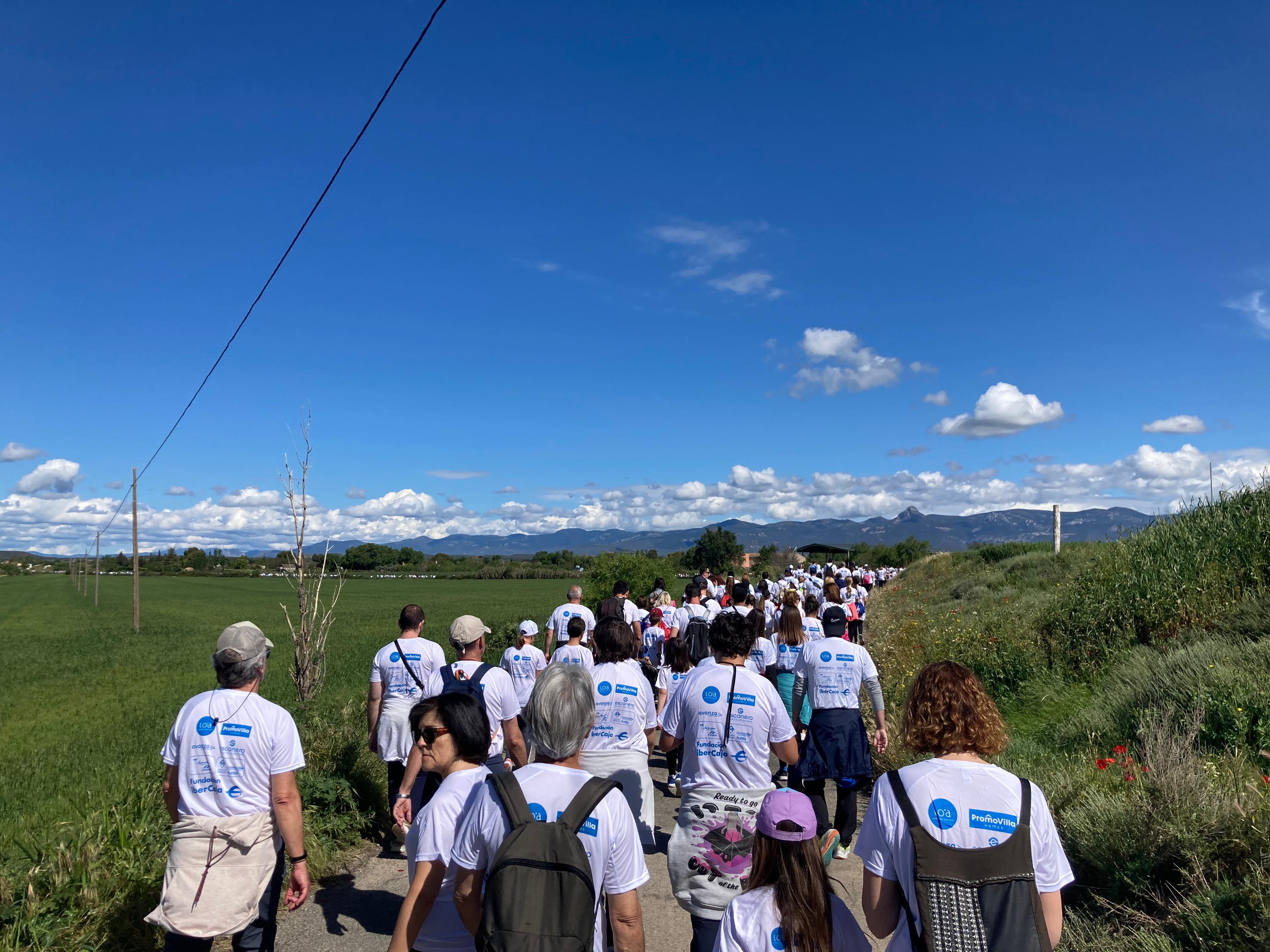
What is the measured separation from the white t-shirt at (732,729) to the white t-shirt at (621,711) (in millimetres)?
585

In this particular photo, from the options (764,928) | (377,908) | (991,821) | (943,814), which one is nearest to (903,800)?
(943,814)

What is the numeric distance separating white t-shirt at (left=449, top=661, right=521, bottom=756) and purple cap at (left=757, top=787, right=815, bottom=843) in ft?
10.6

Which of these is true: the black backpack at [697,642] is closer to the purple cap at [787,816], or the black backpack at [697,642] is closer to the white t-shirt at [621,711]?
the white t-shirt at [621,711]

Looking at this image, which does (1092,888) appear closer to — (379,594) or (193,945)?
(193,945)

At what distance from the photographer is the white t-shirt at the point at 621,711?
15.4ft

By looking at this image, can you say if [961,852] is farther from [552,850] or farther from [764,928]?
[552,850]

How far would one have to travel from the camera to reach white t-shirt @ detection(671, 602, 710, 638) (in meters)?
10.5

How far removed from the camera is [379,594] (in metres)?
68.8

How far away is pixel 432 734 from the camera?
123 inches

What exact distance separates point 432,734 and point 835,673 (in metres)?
3.45

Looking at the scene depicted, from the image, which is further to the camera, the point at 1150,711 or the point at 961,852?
the point at 1150,711

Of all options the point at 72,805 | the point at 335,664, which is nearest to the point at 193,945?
the point at 72,805

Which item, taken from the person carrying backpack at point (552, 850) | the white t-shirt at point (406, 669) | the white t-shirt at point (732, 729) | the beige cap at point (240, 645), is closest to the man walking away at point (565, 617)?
the white t-shirt at point (406, 669)

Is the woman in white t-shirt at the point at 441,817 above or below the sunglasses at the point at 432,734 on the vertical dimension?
below
